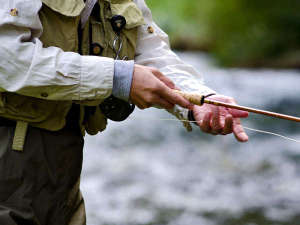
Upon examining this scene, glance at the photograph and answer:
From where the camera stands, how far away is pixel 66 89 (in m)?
1.54

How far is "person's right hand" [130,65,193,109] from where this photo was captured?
1.57 metres

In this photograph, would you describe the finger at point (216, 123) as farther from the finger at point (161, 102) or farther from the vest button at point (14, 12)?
the vest button at point (14, 12)

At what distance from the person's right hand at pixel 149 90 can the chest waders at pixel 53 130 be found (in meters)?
0.14

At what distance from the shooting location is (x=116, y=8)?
186cm

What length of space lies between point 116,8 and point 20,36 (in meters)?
0.46

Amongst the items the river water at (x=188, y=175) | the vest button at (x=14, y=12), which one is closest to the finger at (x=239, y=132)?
the vest button at (x=14, y=12)

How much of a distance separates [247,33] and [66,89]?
13.3 m

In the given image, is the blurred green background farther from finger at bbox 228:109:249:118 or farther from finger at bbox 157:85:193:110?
finger at bbox 157:85:193:110

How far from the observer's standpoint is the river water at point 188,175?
14.9 ft

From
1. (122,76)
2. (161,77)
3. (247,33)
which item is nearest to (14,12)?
(122,76)

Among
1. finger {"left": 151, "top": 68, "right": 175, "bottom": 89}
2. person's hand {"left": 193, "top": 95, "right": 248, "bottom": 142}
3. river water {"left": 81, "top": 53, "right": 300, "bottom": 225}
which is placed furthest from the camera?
river water {"left": 81, "top": 53, "right": 300, "bottom": 225}

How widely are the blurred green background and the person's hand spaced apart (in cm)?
1074

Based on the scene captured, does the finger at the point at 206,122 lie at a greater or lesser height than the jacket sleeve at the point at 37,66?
lesser

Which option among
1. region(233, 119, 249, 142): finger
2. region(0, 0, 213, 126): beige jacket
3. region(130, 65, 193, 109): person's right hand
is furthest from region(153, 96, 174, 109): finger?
region(233, 119, 249, 142): finger
